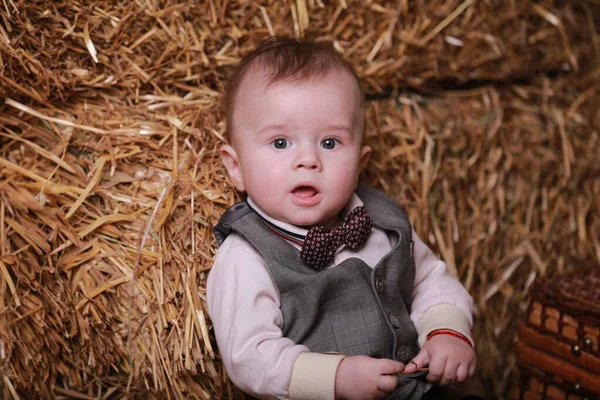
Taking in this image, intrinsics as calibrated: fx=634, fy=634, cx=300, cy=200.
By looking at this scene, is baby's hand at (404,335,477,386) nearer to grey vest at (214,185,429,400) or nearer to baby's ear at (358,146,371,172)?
grey vest at (214,185,429,400)

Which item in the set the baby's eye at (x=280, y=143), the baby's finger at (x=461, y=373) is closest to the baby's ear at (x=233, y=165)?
the baby's eye at (x=280, y=143)

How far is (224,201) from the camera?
4.79 ft

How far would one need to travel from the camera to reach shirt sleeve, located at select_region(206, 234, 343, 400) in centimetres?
117

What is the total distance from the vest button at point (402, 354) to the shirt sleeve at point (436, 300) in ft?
0.24

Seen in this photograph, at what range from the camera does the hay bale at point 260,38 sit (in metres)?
1.46

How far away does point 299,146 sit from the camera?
1.34 m

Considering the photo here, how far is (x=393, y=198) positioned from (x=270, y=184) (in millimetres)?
515

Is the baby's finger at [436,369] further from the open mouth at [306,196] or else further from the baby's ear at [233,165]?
the baby's ear at [233,165]

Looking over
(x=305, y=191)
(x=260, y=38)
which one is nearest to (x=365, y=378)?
(x=305, y=191)

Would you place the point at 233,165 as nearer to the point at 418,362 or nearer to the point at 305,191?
the point at 305,191

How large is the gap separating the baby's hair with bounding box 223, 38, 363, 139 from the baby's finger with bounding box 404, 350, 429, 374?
0.60 metres

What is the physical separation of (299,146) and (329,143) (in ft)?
0.24

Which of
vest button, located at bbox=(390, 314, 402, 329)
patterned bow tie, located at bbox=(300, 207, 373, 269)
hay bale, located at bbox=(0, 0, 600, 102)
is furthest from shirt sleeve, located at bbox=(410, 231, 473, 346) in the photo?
hay bale, located at bbox=(0, 0, 600, 102)

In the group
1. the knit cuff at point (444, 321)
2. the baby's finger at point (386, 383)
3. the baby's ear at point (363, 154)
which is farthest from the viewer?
the baby's ear at point (363, 154)
